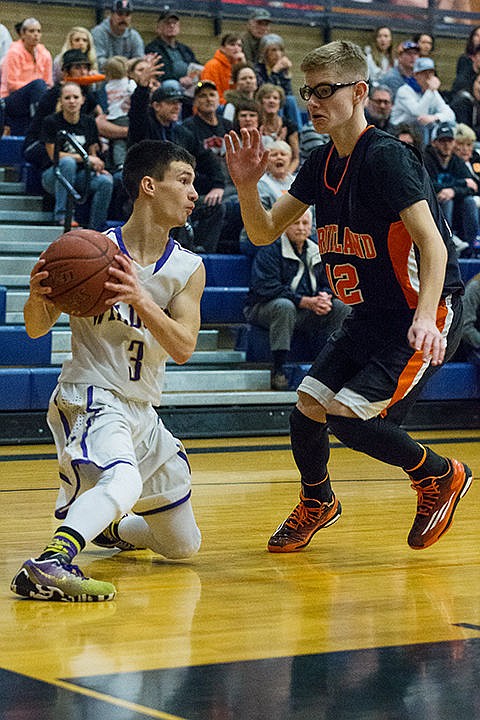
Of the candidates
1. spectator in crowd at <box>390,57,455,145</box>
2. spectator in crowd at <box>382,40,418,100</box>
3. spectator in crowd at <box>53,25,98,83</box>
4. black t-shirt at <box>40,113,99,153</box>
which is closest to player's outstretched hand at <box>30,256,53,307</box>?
black t-shirt at <box>40,113,99,153</box>

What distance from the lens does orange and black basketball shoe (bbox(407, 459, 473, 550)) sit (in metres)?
4.44

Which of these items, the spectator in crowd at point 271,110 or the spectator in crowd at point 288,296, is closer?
the spectator in crowd at point 288,296

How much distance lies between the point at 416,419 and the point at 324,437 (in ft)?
14.6

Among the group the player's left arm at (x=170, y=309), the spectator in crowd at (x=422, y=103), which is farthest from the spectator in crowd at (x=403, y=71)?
the player's left arm at (x=170, y=309)

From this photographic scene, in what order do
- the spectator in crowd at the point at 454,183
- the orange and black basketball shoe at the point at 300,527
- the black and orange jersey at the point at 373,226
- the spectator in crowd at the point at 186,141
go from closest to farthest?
the black and orange jersey at the point at 373,226
the orange and black basketball shoe at the point at 300,527
the spectator in crowd at the point at 186,141
the spectator in crowd at the point at 454,183

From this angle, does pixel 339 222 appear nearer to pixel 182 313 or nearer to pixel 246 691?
pixel 182 313

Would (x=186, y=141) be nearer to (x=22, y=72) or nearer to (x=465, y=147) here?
(x=22, y=72)

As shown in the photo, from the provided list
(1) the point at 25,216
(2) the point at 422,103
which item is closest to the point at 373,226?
(1) the point at 25,216

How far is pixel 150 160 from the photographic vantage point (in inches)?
167

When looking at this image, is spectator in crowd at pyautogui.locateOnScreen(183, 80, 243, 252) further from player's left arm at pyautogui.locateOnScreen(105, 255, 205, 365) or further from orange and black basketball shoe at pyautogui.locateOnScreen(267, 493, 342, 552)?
player's left arm at pyautogui.locateOnScreen(105, 255, 205, 365)

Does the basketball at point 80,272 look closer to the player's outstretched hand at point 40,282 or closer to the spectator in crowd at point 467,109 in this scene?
the player's outstretched hand at point 40,282

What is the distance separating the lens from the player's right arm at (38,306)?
12.5ft

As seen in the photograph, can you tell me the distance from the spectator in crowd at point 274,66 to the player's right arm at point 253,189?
7135mm

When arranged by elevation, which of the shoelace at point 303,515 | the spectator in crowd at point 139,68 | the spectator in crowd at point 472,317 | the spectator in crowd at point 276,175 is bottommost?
the spectator in crowd at point 472,317
